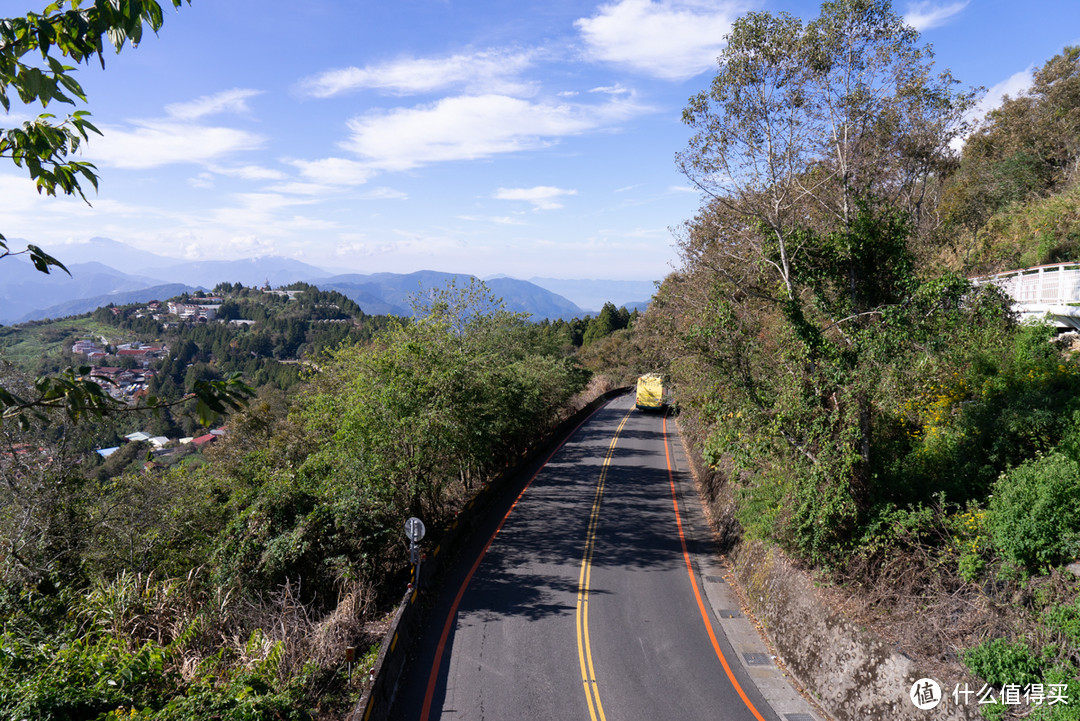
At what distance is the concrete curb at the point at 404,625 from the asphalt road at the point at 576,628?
38 centimetres

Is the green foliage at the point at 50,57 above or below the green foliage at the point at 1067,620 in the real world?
above

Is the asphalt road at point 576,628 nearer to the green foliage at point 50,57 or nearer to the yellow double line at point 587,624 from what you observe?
the yellow double line at point 587,624

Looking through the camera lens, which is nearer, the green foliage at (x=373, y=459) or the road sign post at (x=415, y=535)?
the green foliage at (x=373, y=459)

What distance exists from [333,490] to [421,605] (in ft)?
12.1

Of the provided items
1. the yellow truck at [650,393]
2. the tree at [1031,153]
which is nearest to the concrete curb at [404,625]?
the yellow truck at [650,393]

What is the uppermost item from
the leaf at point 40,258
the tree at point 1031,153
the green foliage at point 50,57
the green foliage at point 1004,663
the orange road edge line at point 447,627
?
the tree at point 1031,153

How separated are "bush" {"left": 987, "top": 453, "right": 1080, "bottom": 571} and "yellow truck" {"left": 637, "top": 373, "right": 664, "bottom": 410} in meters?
32.8

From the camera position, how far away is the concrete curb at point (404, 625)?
946 cm

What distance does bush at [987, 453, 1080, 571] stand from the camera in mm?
8414

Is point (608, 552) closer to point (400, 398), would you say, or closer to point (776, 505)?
point (776, 505)

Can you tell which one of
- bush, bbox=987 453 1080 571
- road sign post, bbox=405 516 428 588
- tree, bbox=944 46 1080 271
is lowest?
road sign post, bbox=405 516 428 588

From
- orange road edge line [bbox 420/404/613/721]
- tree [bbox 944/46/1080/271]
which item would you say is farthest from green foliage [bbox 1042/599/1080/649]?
tree [bbox 944/46/1080/271]

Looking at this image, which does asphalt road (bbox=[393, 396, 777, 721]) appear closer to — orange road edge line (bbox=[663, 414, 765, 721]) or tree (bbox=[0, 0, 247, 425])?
orange road edge line (bbox=[663, 414, 765, 721])

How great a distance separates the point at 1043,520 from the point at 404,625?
1174 cm
